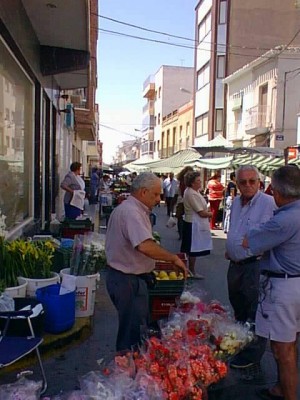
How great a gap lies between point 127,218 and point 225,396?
1604 mm

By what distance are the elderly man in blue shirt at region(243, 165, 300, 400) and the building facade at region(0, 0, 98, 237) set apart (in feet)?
12.8

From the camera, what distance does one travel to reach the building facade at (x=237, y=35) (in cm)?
3331

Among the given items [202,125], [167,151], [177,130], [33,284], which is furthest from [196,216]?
[167,151]

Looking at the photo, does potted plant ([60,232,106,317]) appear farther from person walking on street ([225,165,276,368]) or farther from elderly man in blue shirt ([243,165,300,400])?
elderly man in blue shirt ([243,165,300,400])

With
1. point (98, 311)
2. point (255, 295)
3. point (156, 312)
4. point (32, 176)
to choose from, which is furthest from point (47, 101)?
point (255, 295)

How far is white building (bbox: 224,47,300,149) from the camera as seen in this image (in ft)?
82.3

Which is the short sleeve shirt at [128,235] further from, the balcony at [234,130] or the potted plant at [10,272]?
the balcony at [234,130]

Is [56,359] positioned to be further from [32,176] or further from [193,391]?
[32,176]

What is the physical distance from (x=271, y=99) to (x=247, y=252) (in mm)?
23456

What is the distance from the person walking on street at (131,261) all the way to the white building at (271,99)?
2299 cm

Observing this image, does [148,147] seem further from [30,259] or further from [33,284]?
[33,284]

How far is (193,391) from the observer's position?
2.45 meters

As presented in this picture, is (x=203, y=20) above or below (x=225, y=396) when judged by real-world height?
above

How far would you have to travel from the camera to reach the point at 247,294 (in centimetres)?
411
